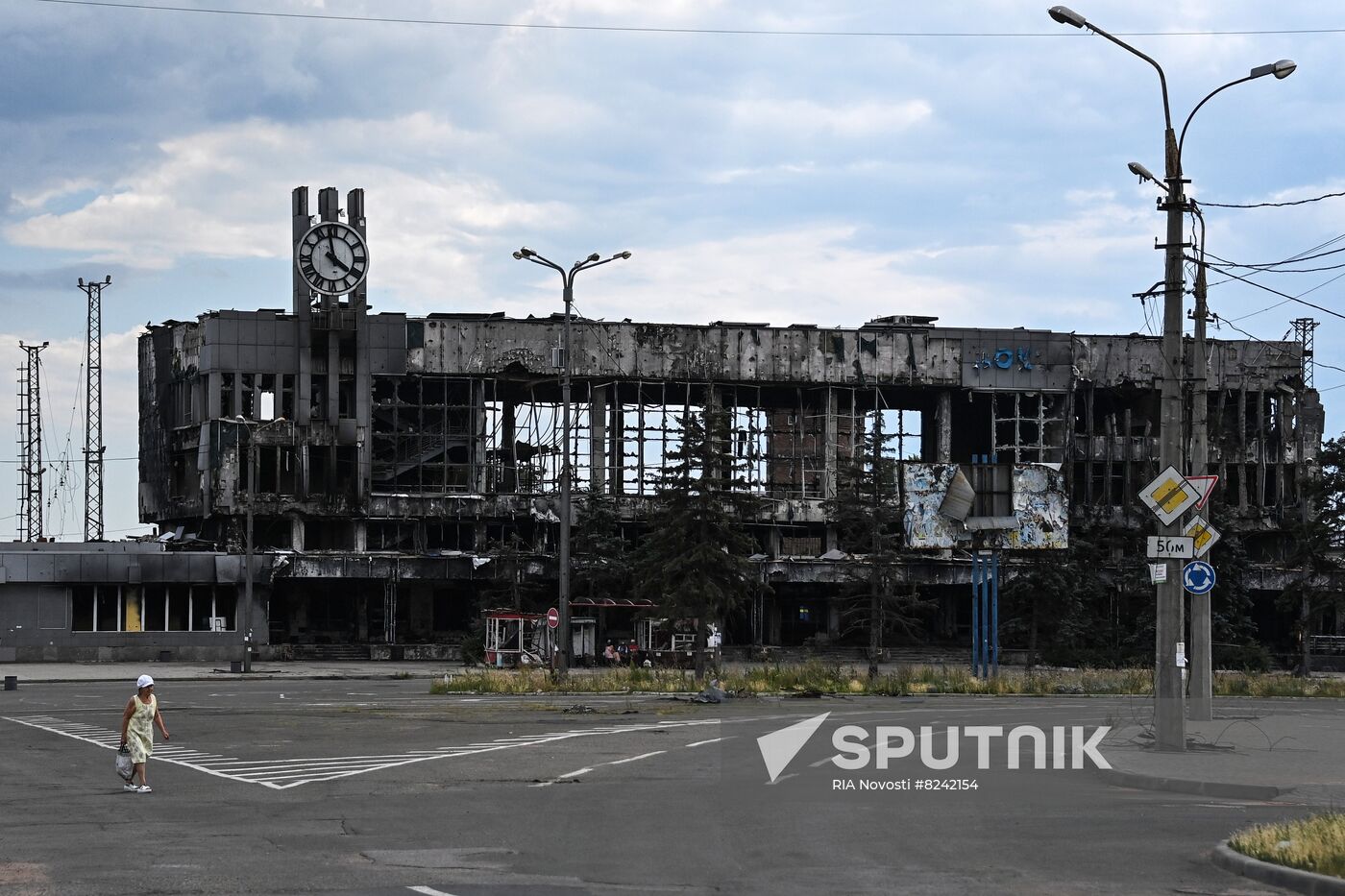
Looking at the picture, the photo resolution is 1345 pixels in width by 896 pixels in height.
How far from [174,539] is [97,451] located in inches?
665

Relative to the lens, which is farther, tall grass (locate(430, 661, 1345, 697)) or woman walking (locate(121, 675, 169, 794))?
tall grass (locate(430, 661, 1345, 697))

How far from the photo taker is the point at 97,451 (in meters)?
98.3

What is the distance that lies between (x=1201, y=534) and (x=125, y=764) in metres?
15.8

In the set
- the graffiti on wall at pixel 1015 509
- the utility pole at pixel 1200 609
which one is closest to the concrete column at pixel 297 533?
the graffiti on wall at pixel 1015 509

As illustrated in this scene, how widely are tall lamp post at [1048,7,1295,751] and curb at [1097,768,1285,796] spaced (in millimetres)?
3100

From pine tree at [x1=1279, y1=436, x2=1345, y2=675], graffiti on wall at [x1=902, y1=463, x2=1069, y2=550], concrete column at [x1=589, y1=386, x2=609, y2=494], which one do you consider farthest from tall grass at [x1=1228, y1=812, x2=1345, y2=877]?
concrete column at [x1=589, y1=386, x2=609, y2=494]

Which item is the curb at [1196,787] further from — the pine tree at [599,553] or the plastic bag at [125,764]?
the pine tree at [599,553]

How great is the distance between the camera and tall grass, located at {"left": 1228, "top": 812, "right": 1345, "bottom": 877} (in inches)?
461

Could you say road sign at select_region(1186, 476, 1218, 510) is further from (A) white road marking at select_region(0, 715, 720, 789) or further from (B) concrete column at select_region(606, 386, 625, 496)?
(B) concrete column at select_region(606, 386, 625, 496)

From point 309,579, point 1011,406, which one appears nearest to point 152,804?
point 309,579

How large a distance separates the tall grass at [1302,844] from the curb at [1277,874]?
106mm

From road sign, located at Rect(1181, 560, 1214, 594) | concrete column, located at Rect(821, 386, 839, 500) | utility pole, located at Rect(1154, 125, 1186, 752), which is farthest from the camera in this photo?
concrete column, located at Rect(821, 386, 839, 500)

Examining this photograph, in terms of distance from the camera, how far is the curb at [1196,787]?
18.0 meters

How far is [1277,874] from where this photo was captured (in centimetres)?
1177
